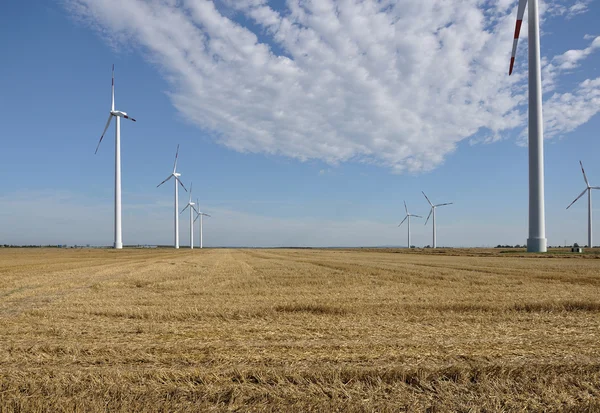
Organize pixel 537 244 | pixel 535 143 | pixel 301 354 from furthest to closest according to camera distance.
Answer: pixel 537 244, pixel 535 143, pixel 301 354

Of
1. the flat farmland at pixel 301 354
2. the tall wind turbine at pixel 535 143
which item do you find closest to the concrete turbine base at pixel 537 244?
the tall wind turbine at pixel 535 143

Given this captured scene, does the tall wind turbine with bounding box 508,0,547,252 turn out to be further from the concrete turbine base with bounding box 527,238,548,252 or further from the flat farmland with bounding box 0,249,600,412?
the flat farmland with bounding box 0,249,600,412

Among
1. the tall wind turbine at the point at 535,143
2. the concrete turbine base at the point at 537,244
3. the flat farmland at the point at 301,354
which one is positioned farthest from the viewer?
the concrete turbine base at the point at 537,244

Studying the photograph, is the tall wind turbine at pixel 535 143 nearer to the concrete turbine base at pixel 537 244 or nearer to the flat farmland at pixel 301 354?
the concrete turbine base at pixel 537 244

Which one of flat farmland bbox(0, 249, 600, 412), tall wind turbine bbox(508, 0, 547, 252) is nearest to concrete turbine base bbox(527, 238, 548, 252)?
tall wind turbine bbox(508, 0, 547, 252)

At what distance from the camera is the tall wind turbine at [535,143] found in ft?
228

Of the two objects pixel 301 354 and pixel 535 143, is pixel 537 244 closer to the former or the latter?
pixel 535 143

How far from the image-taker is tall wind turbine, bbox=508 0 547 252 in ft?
228

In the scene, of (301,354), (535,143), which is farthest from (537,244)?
(301,354)

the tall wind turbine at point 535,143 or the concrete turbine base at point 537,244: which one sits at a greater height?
the tall wind turbine at point 535,143

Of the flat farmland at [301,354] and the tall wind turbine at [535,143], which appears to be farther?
the tall wind turbine at [535,143]

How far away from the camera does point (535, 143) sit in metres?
69.9

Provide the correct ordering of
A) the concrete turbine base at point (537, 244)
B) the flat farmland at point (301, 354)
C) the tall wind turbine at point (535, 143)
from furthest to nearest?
the concrete turbine base at point (537, 244) < the tall wind turbine at point (535, 143) < the flat farmland at point (301, 354)

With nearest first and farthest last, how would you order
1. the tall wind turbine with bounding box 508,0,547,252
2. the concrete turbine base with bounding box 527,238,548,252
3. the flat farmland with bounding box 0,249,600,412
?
the flat farmland with bounding box 0,249,600,412 < the tall wind turbine with bounding box 508,0,547,252 < the concrete turbine base with bounding box 527,238,548,252
